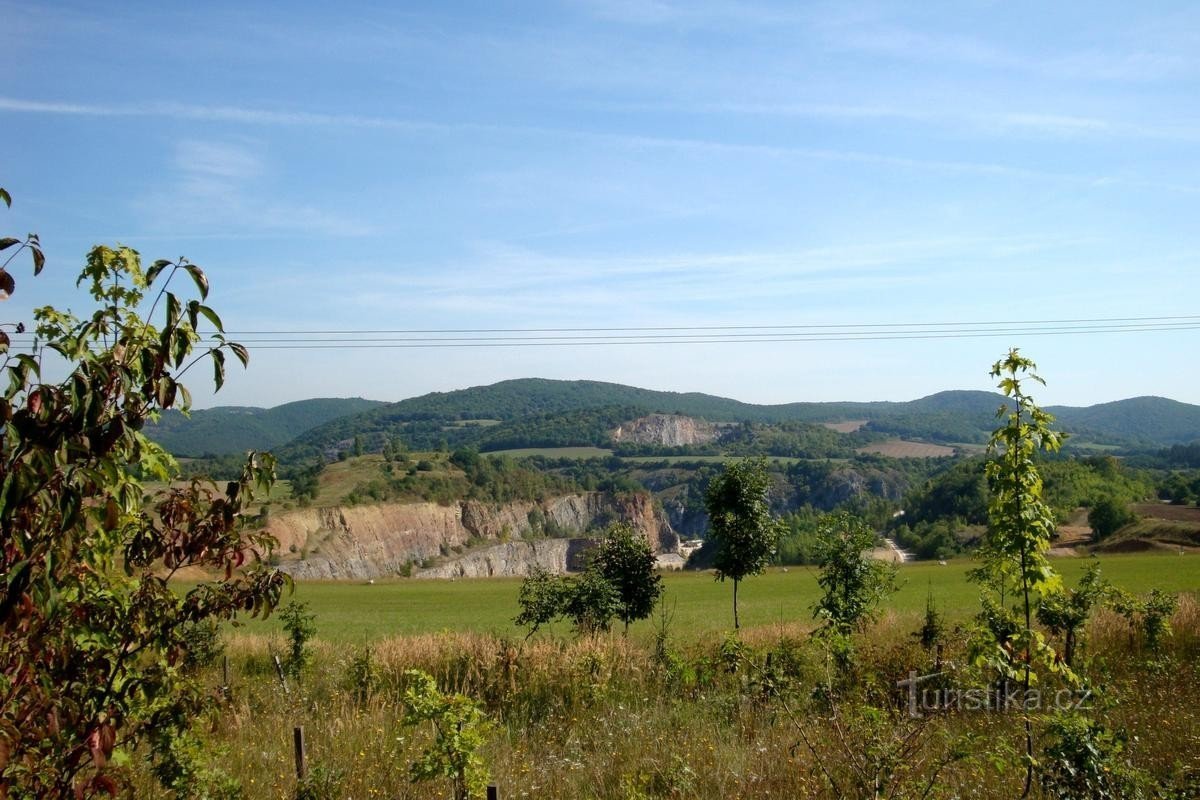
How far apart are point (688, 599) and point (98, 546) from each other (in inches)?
1540

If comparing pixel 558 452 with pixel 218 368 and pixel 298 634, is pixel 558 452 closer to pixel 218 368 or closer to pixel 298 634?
pixel 298 634

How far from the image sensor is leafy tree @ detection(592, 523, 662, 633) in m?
22.2

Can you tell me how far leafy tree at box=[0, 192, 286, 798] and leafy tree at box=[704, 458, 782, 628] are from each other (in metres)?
17.8

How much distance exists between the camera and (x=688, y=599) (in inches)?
1597

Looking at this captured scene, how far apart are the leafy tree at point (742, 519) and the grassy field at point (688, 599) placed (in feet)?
14.6

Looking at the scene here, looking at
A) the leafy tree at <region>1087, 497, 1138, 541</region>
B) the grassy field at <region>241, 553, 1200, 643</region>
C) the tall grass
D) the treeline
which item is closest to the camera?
the tall grass

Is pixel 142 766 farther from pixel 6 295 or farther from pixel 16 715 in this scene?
pixel 6 295

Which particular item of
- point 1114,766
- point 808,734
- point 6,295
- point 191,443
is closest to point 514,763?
point 808,734

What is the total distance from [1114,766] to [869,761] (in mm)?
1614

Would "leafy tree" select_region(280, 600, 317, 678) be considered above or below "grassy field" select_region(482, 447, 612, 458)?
above

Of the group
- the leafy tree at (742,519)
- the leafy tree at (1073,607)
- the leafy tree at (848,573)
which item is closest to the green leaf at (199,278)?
the leafy tree at (1073,607)

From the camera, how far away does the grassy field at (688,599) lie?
98.3 ft

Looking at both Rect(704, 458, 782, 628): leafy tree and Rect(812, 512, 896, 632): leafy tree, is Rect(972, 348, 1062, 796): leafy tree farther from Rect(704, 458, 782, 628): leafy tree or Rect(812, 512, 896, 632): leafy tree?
Rect(704, 458, 782, 628): leafy tree

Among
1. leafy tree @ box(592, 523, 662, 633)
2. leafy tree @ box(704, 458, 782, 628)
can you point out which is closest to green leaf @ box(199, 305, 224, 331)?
leafy tree @ box(704, 458, 782, 628)
